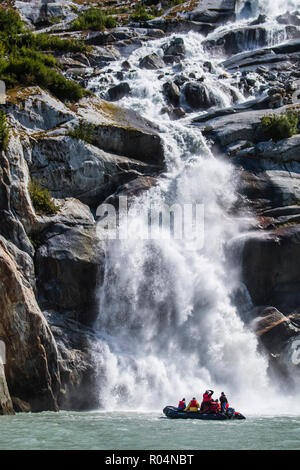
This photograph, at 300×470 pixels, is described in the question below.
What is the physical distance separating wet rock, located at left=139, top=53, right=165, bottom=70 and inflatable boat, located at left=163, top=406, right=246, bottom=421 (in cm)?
3701

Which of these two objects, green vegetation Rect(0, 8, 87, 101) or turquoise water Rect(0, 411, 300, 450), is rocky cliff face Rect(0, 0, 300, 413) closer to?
green vegetation Rect(0, 8, 87, 101)

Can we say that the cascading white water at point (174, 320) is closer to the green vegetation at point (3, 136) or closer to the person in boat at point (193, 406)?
the person in boat at point (193, 406)

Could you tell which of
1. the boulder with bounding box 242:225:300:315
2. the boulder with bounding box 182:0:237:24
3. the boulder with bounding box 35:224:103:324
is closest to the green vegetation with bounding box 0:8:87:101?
the boulder with bounding box 35:224:103:324

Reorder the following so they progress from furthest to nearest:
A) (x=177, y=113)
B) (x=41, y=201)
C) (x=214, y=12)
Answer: (x=214, y=12)
(x=177, y=113)
(x=41, y=201)

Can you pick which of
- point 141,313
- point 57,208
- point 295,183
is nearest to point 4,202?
point 57,208

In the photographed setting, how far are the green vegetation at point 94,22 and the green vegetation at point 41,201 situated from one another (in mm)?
37593

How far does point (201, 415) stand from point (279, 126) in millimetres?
21187

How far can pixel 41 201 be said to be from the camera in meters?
27.0

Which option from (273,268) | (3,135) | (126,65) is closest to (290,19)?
(126,65)

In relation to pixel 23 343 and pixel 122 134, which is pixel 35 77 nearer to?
pixel 122 134

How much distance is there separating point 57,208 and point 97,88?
19718 millimetres

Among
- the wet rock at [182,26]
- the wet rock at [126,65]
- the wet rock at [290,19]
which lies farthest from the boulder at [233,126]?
the wet rock at [182,26]

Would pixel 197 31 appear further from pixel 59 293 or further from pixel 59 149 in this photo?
pixel 59 293

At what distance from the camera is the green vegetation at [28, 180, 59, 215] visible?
26969mm
